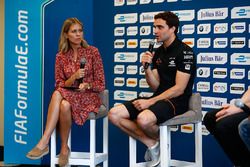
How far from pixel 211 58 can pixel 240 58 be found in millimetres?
261

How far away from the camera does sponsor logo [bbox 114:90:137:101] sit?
14.2 feet

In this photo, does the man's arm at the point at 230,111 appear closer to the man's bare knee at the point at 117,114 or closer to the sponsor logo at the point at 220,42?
the man's bare knee at the point at 117,114

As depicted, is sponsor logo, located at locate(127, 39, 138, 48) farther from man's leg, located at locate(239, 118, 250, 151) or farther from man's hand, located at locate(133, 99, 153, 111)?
man's leg, located at locate(239, 118, 250, 151)

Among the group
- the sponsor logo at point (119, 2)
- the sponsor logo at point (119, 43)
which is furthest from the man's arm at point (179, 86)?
the sponsor logo at point (119, 2)

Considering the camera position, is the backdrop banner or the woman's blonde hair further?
the backdrop banner

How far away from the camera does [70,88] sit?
375cm

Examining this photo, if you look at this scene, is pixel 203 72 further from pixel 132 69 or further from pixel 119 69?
pixel 119 69

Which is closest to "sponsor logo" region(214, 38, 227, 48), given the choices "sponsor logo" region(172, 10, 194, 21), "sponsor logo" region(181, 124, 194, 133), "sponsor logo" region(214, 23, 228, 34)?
"sponsor logo" region(214, 23, 228, 34)

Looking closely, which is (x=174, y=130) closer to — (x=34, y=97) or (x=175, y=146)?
(x=175, y=146)

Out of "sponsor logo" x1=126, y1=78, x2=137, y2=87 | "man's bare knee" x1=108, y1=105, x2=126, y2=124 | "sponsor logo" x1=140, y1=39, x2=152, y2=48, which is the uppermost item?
"sponsor logo" x1=140, y1=39, x2=152, y2=48

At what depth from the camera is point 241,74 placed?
366 cm

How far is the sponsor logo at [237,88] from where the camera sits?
3.67 m

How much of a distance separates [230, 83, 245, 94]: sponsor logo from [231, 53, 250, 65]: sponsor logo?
18 cm

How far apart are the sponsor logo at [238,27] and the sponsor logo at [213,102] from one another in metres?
0.57
